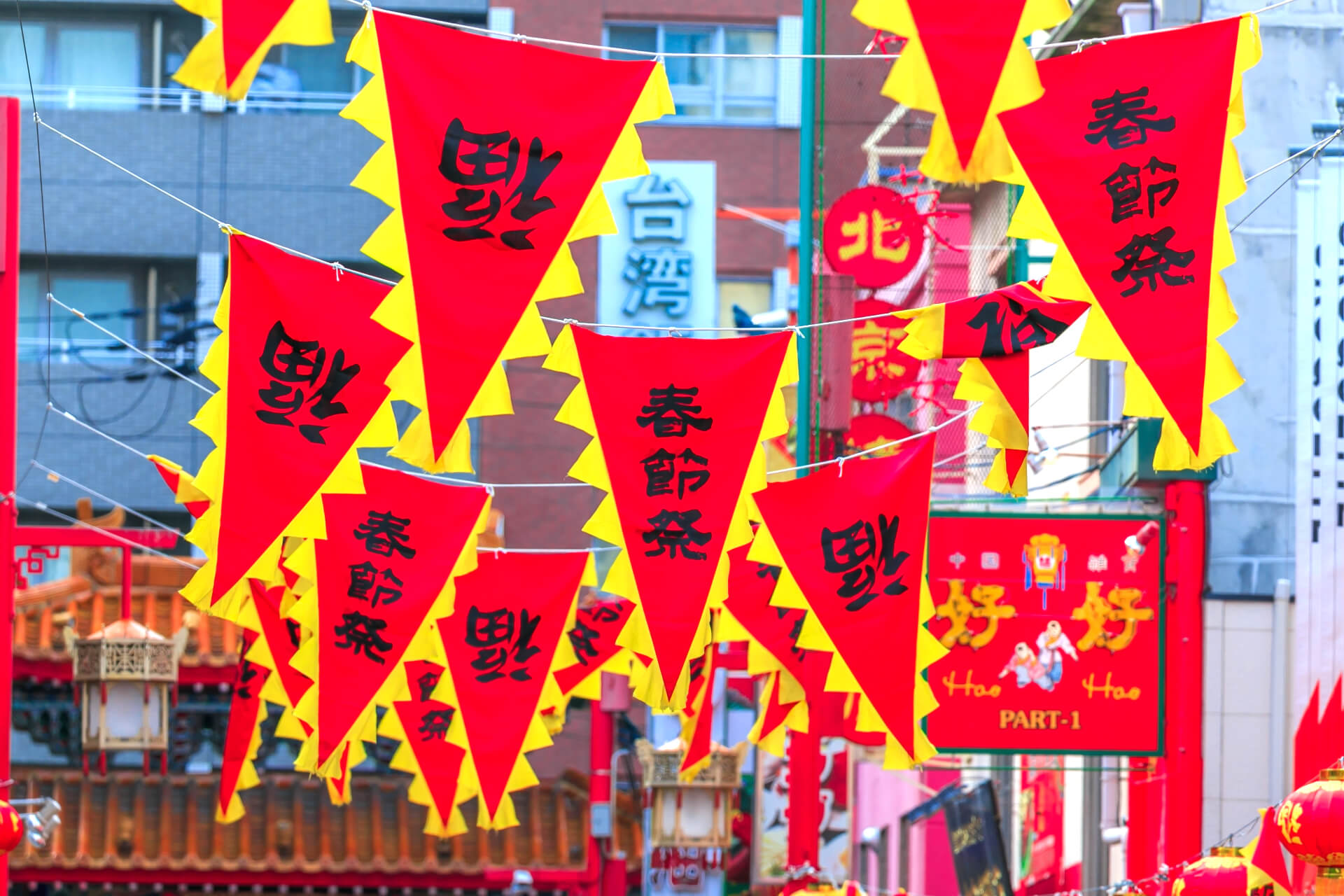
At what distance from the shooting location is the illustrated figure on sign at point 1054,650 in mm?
18922

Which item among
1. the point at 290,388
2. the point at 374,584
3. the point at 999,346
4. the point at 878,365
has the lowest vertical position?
the point at 374,584


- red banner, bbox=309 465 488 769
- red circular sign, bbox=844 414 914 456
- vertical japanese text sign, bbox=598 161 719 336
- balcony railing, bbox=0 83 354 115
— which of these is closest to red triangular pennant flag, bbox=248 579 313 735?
red banner, bbox=309 465 488 769

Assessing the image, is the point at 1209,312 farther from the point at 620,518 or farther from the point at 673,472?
the point at 620,518

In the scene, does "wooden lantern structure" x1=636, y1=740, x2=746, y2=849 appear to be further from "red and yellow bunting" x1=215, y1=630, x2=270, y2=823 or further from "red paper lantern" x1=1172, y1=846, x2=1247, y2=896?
"red paper lantern" x1=1172, y1=846, x2=1247, y2=896

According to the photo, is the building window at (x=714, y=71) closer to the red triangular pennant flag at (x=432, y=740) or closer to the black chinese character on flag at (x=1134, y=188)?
the red triangular pennant flag at (x=432, y=740)

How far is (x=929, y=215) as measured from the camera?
20.8 m

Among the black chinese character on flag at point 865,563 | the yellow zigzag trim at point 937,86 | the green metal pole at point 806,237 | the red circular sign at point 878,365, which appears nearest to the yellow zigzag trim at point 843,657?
the black chinese character on flag at point 865,563

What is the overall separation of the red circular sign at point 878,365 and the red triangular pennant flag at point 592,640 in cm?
328

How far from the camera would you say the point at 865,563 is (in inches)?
570

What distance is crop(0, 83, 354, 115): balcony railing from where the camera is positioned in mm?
29516

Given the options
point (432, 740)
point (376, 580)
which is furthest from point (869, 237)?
point (376, 580)

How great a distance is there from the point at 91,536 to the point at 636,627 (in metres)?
8.65

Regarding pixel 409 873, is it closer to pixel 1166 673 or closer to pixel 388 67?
pixel 1166 673

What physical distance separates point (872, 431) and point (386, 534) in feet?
22.1
